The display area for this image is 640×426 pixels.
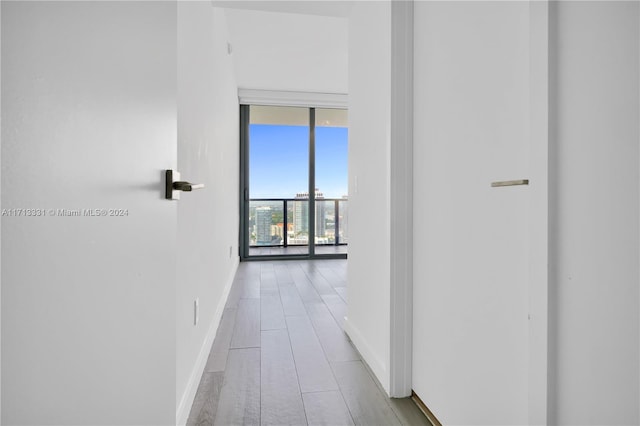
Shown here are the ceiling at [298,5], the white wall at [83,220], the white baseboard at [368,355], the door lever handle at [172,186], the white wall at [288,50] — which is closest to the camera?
the white wall at [83,220]

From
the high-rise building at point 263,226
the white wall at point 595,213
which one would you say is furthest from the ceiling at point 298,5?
the high-rise building at point 263,226

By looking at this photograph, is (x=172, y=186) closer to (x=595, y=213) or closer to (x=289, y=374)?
(x=595, y=213)

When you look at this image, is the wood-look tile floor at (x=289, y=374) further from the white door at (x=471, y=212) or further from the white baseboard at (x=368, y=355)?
the white door at (x=471, y=212)

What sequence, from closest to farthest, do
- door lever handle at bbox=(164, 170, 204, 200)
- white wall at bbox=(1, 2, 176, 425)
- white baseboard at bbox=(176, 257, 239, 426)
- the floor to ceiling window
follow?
white wall at bbox=(1, 2, 176, 425) → door lever handle at bbox=(164, 170, 204, 200) → white baseboard at bbox=(176, 257, 239, 426) → the floor to ceiling window

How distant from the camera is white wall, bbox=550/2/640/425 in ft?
2.07

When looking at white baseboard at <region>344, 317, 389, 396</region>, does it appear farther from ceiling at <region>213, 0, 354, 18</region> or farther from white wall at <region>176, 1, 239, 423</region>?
ceiling at <region>213, 0, 354, 18</region>

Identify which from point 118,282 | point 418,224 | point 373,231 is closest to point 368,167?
point 373,231

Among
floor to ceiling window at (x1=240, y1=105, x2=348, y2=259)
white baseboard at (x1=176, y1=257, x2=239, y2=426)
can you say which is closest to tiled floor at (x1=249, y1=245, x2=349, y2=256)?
floor to ceiling window at (x1=240, y1=105, x2=348, y2=259)

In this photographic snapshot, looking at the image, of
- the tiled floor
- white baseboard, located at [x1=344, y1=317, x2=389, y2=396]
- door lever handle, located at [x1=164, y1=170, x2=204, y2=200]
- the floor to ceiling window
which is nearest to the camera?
door lever handle, located at [x1=164, y1=170, x2=204, y2=200]

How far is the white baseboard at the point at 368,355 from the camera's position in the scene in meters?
1.65

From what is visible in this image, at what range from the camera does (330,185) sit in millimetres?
5844

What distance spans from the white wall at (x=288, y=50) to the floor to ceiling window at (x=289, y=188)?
0.57m

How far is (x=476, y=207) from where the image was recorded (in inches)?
44.4

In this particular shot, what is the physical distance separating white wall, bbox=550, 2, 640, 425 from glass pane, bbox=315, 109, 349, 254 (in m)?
4.89
